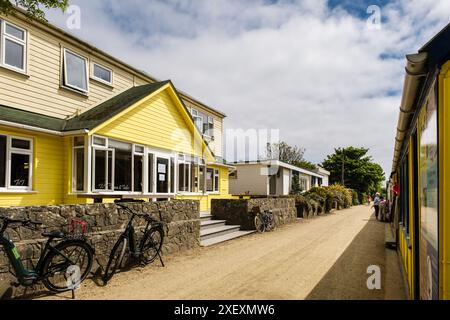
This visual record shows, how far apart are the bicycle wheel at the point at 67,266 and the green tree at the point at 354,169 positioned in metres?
51.8

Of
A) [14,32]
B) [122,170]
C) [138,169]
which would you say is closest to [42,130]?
[122,170]

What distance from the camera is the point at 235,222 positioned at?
14219 millimetres

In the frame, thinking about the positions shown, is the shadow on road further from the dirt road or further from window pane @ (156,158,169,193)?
window pane @ (156,158,169,193)

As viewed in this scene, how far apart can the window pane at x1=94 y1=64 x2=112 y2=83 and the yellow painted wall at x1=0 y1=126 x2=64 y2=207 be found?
3.83m

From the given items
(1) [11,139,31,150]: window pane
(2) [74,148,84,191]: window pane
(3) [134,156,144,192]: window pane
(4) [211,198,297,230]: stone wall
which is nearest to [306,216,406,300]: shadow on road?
(4) [211,198,297,230]: stone wall

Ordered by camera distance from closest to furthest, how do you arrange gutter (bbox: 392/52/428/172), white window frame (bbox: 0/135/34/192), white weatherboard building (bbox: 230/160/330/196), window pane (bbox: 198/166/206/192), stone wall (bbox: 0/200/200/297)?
gutter (bbox: 392/52/428/172) < stone wall (bbox: 0/200/200/297) < white window frame (bbox: 0/135/34/192) < window pane (bbox: 198/166/206/192) < white weatherboard building (bbox: 230/160/330/196)

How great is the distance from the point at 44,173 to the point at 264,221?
8675 millimetres

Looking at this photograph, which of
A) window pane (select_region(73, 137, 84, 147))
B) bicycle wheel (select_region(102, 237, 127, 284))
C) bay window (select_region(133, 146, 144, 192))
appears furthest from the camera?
bay window (select_region(133, 146, 144, 192))

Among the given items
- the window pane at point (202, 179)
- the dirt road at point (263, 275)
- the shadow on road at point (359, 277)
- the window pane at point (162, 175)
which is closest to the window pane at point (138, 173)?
the window pane at point (162, 175)

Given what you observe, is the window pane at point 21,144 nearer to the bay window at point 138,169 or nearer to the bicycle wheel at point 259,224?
the bay window at point 138,169

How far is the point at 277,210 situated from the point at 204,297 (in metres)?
A: 11.8

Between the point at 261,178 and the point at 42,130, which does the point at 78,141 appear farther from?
the point at 261,178

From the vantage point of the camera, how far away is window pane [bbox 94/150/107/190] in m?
11.1

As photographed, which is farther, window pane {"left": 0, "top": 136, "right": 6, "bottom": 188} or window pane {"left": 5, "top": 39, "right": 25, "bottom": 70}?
window pane {"left": 5, "top": 39, "right": 25, "bottom": 70}
